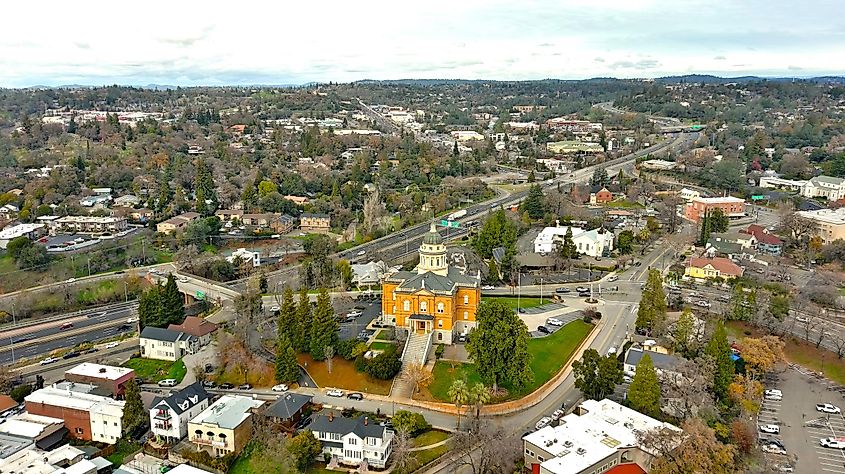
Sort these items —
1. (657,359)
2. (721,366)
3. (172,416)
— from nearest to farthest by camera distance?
(172,416) → (721,366) → (657,359)

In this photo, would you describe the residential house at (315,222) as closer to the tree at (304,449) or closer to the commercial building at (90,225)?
the commercial building at (90,225)

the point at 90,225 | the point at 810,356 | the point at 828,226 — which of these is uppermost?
the point at 828,226

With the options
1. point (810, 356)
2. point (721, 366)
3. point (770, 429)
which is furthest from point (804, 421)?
point (810, 356)

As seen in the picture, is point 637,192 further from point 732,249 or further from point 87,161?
point 87,161

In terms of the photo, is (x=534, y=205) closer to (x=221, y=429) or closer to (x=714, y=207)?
(x=714, y=207)

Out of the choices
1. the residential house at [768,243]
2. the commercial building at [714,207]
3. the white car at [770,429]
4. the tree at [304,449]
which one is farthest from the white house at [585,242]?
the tree at [304,449]

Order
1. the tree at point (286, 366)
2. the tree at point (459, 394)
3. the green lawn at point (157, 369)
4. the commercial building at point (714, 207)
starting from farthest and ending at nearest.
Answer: the commercial building at point (714, 207) < the green lawn at point (157, 369) < the tree at point (286, 366) < the tree at point (459, 394)

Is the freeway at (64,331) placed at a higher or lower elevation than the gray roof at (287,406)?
lower
